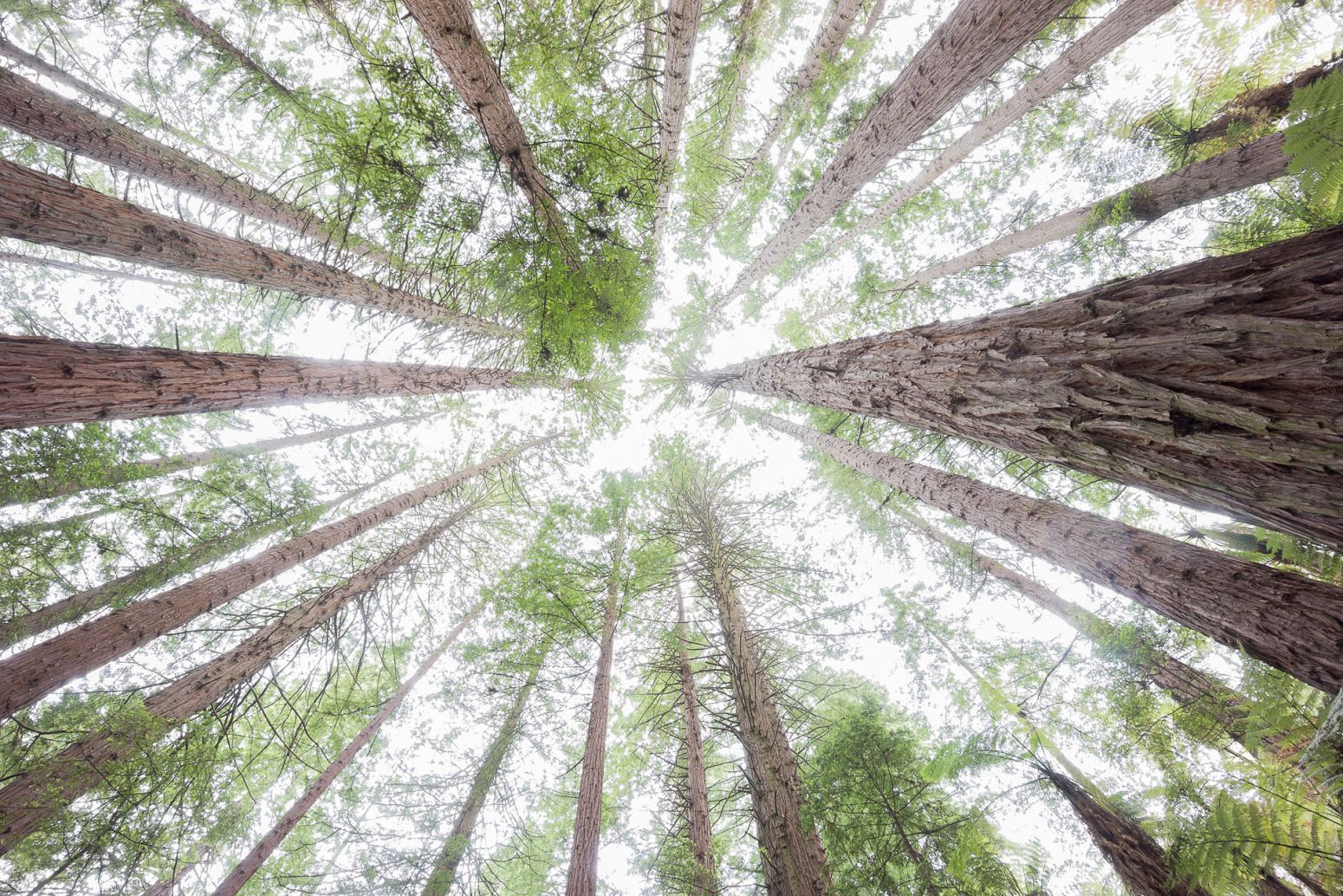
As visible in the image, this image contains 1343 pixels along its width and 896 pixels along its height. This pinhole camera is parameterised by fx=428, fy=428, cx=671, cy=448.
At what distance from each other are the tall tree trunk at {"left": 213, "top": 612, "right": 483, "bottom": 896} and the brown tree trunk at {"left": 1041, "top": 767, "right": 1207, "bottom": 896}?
10.6 metres

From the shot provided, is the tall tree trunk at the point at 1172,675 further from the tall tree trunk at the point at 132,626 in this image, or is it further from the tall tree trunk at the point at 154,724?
the tall tree trunk at the point at 132,626

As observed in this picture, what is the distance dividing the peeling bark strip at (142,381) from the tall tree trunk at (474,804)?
4.39 metres

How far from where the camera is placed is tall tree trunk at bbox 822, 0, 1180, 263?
5.50 metres

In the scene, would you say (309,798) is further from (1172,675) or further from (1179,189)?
(1179,189)

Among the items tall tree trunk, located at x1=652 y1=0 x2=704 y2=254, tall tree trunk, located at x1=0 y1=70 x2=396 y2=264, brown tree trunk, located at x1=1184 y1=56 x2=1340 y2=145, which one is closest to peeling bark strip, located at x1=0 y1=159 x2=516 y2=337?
tall tree trunk, located at x1=0 y1=70 x2=396 y2=264

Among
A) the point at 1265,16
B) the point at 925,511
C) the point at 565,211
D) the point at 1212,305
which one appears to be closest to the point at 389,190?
the point at 565,211

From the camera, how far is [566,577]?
6723 mm

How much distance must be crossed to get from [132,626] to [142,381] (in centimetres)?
418

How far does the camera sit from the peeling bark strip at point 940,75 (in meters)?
3.12

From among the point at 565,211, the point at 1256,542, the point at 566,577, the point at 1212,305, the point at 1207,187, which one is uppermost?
the point at 1207,187

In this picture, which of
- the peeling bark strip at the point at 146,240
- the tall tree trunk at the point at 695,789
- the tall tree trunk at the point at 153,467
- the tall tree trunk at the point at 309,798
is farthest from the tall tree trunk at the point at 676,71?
the tall tree trunk at the point at 309,798

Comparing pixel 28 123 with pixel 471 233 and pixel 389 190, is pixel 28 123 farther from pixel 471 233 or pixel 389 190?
pixel 471 233

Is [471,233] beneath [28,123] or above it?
beneath

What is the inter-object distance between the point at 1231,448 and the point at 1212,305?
53 centimetres
